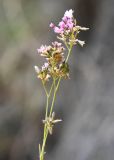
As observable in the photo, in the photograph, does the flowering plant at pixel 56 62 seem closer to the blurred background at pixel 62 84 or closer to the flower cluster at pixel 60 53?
the flower cluster at pixel 60 53

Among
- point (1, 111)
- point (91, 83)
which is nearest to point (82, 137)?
point (91, 83)

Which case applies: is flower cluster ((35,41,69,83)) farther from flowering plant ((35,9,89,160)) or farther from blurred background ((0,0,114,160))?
blurred background ((0,0,114,160))

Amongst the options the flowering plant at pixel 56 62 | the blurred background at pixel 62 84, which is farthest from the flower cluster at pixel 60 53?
the blurred background at pixel 62 84

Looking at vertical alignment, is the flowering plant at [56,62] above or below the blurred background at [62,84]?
below

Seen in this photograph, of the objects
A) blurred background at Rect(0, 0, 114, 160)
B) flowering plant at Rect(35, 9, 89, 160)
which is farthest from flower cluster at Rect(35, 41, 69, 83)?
blurred background at Rect(0, 0, 114, 160)

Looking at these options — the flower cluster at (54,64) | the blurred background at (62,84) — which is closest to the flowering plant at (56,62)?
the flower cluster at (54,64)

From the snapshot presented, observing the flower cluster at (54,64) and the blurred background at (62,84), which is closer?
the flower cluster at (54,64)

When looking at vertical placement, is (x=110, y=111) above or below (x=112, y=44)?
below

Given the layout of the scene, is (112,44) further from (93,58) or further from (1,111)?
(1,111)
